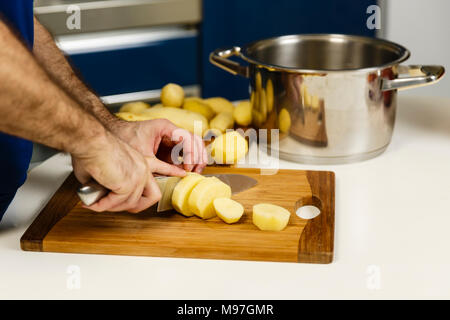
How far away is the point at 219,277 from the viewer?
0.96m

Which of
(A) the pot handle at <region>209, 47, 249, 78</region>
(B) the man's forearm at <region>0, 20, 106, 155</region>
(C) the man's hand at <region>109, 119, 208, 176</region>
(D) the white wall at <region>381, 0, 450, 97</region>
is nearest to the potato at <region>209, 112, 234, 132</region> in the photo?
Answer: (A) the pot handle at <region>209, 47, 249, 78</region>

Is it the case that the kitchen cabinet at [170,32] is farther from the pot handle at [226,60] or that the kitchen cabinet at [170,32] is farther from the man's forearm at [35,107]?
the man's forearm at [35,107]

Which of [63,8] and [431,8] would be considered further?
[431,8]

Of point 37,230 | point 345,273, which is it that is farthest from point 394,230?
point 37,230

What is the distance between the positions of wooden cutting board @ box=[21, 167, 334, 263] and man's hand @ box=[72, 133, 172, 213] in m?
0.06

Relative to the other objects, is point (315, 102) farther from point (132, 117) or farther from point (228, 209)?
point (132, 117)

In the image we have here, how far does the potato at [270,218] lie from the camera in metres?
1.04

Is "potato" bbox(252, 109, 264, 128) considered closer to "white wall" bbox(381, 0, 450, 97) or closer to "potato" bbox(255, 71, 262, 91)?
"potato" bbox(255, 71, 262, 91)

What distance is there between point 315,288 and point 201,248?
0.19m

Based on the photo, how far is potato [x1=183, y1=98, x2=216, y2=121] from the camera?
1.58 meters

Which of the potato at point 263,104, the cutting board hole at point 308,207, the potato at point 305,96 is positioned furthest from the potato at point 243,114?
the cutting board hole at point 308,207
